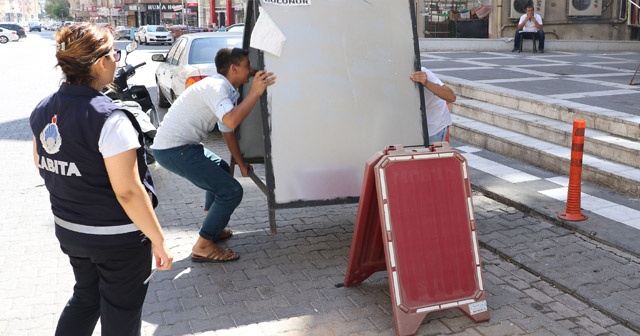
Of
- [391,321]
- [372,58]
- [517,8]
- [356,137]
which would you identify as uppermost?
[517,8]

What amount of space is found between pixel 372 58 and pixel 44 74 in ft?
67.7

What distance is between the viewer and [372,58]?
501 cm

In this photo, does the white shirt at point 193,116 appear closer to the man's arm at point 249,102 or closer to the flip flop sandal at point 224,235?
the man's arm at point 249,102

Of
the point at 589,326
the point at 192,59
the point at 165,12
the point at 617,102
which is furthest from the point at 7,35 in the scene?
the point at 589,326

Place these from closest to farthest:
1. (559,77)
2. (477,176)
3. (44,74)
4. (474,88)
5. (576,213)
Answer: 1. (576,213)
2. (477,176)
3. (474,88)
4. (559,77)
5. (44,74)

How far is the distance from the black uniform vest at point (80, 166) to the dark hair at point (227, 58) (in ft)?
6.99

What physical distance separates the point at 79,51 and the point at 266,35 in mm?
2086

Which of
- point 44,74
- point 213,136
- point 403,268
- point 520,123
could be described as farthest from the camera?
point 44,74

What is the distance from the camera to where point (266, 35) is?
4.77 meters

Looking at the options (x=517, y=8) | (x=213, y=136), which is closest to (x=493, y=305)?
(x=213, y=136)

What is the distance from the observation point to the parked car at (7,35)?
5791cm

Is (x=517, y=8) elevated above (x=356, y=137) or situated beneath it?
elevated above

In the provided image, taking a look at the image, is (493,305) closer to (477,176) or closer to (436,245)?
(436,245)

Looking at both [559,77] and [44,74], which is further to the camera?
[44,74]
